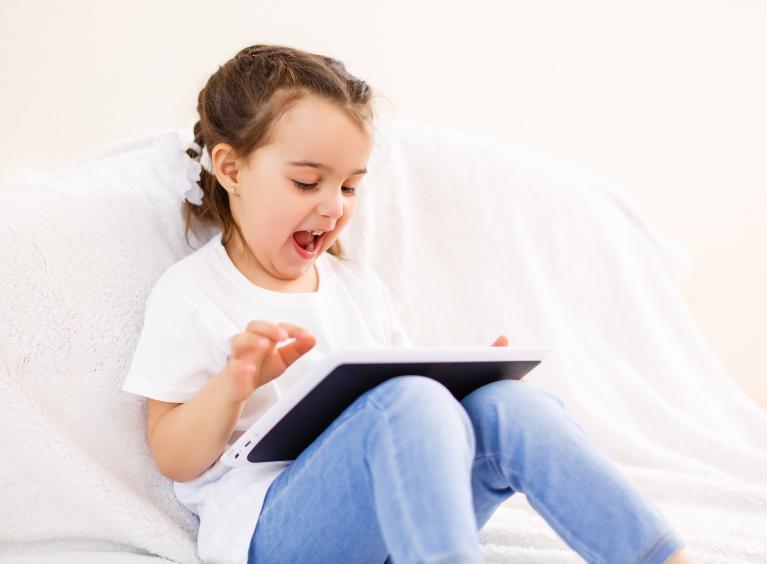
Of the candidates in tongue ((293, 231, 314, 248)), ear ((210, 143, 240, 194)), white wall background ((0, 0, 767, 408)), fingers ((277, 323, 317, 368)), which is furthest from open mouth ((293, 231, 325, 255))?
white wall background ((0, 0, 767, 408))

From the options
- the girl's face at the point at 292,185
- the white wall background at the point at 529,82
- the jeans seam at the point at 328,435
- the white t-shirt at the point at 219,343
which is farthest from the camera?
the white wall background at the point at 529,82

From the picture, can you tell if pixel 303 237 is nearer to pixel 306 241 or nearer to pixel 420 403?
pixel 306 241

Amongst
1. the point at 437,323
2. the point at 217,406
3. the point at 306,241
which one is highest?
the point at 306,241

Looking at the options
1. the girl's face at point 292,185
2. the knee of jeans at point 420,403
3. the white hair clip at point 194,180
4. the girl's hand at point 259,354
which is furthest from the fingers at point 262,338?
the white hair clip at point 194,180

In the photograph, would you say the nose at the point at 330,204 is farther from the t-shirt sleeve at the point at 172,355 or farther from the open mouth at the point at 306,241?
the t-shirt sleeve at the point at 172,355

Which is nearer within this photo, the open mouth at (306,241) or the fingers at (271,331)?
the fingers at (271,331)

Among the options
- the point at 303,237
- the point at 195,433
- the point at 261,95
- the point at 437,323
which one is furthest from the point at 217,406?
the point at 437,323

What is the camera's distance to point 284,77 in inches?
38.7

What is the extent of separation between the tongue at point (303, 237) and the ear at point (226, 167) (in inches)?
4.0

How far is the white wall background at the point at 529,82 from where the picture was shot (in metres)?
1.38

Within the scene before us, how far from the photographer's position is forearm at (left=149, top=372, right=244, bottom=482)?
2.71 ft

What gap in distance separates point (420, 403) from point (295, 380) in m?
0.32

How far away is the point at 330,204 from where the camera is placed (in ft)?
3.24

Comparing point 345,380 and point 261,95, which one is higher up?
point 261,95
